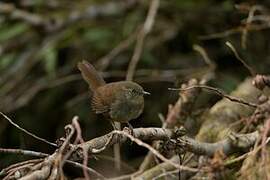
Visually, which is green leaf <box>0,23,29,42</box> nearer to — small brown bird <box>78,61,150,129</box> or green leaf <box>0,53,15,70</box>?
green leaf <box>0,53,15,70</box>

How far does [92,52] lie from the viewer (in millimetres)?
5262

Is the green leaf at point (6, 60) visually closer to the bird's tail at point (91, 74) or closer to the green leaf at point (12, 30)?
the green leaf at point (12, 30)

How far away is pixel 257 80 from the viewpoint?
260cm

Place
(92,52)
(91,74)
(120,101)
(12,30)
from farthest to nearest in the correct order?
(92,52) → (12,30) → (91,74) → (120,101)

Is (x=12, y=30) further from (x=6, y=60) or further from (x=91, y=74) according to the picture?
(x=91, y=74)

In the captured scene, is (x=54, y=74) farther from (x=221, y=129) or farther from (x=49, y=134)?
(x=221, y=129)

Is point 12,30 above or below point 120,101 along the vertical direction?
above

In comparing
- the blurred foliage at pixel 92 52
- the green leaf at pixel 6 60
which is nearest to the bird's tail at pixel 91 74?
the blurred foliage at pixel 92 52

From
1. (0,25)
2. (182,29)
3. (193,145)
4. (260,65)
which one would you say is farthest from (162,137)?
(0,25)

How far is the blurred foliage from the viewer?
4.88 metres

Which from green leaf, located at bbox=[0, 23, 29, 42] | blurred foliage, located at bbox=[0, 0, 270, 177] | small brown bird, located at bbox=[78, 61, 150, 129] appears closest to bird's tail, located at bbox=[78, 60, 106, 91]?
small brown bird, located at bbox=[78, 61, 150, 129]

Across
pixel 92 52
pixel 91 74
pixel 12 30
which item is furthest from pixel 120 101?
pixel 92 52

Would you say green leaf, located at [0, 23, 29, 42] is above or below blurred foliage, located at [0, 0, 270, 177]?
above

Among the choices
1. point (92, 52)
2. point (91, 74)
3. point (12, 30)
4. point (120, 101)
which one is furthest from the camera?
point (92, 52)
